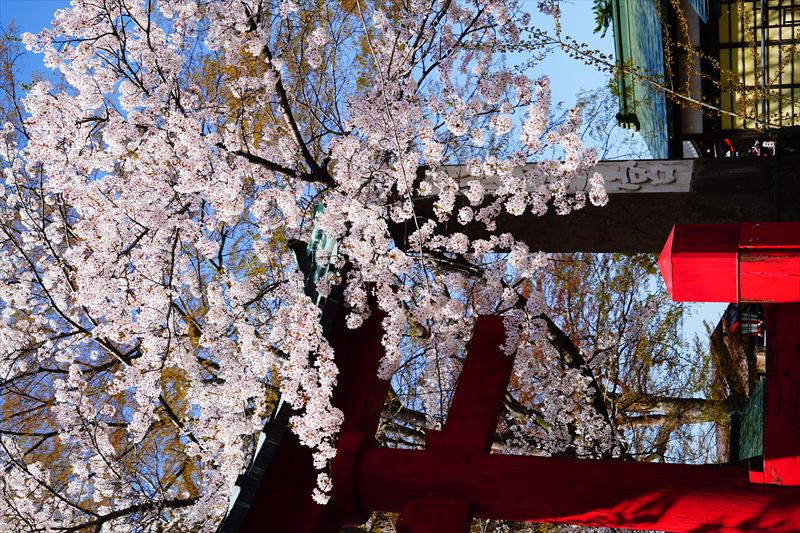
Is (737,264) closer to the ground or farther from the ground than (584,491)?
farther from the ground

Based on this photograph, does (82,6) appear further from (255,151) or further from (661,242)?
(661,242)

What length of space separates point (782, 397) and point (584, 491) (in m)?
1.05

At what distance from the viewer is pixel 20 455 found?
9266 millimetres

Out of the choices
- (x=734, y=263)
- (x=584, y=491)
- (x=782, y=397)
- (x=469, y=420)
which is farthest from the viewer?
(x=469, y=420)

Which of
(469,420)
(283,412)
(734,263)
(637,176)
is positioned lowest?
(283,412)

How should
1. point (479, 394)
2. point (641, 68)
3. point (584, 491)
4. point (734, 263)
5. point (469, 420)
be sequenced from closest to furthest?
point (734, 263) < point (584, 491) < point (469, 420) < point (479, 394) < point (641, 68)

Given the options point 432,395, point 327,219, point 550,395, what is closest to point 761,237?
point 327,219

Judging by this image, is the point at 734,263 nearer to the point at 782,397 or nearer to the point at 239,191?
the point at 782,397

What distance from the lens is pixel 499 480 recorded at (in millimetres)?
3598

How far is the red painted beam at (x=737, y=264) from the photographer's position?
93.7 inches

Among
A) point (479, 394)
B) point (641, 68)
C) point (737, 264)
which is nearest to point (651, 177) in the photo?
point (479, 394)

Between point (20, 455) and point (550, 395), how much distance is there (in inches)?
269

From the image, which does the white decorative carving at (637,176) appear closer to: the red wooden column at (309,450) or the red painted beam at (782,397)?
the red wooden column at (309,450)

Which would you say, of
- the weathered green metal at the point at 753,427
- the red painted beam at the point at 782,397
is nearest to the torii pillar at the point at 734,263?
the red painted beam at the point at 782,397
